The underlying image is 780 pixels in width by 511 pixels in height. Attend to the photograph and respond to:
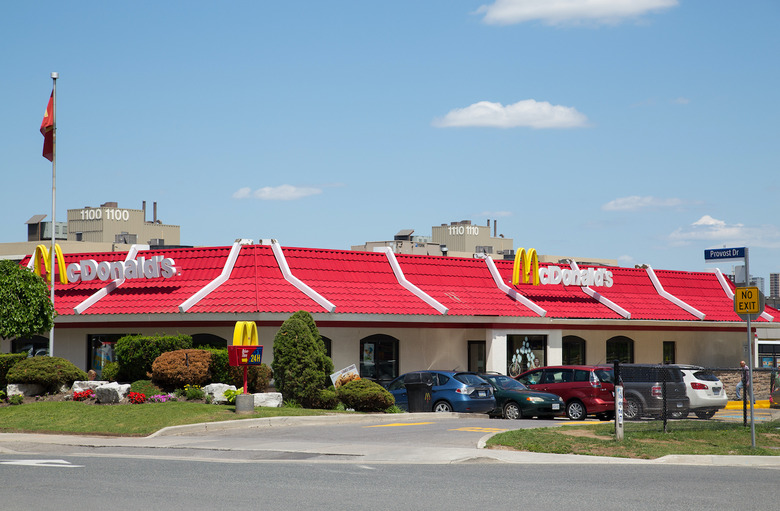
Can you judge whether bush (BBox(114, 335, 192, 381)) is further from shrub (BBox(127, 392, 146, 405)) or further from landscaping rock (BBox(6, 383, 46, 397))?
shrub (BBox(127, 392, 146, 405))

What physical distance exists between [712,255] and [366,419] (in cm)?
993

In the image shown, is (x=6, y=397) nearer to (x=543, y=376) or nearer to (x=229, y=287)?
(x=229, y=287)

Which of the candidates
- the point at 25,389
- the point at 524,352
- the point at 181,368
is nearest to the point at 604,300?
the point at 524,352

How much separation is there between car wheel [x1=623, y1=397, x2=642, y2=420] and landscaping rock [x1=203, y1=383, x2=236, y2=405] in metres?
10.5

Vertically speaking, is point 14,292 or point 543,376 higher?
point 14,292

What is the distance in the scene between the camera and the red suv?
26406mm

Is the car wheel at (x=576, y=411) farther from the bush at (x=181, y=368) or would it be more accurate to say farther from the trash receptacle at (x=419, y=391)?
the bush at (x=181, y=368)

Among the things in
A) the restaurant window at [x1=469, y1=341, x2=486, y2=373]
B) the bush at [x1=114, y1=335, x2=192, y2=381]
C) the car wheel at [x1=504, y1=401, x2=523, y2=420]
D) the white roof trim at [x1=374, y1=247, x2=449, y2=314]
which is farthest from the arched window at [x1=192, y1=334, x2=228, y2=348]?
the car wheel at [x1=504, y1=401, x2=523, y2=420]

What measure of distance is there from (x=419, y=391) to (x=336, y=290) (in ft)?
21.2

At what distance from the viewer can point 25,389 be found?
91.9 ft

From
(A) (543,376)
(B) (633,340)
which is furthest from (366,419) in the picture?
(B) (633,340)

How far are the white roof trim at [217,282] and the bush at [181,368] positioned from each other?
3355mm

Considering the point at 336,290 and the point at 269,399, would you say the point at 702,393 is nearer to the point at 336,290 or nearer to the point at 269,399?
the point at 269,399

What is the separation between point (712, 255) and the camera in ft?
62.8
